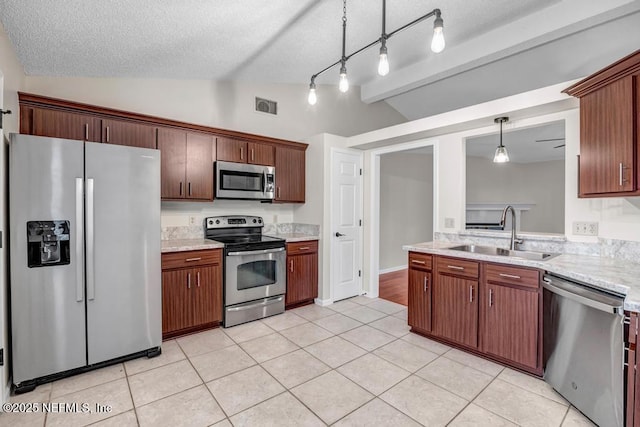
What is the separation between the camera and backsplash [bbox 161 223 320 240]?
134 inches

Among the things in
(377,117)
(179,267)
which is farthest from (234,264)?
(377,117)

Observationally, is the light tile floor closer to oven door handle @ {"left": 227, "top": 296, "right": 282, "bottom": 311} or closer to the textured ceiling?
oven door handle @ {"left": 227, "top": 296, "right": 282, "bottom": 311}

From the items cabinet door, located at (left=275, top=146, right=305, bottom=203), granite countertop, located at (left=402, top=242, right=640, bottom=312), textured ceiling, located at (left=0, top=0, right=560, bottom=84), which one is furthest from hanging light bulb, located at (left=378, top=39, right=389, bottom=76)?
cabinet door, located at (left=275, top=146, right=305, bottom=203)

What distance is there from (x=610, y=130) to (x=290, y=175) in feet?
10.3

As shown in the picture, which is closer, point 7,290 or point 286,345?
point 7,290

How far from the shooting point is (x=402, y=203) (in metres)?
6.23

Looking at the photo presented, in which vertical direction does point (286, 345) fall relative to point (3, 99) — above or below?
below

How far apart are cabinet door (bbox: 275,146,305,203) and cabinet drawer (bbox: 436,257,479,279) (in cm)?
207

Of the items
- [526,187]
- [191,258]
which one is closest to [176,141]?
[191,258]

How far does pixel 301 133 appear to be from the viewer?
4.56m

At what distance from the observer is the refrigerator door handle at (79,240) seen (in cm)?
219

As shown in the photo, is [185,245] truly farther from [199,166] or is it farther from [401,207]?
[401,207]

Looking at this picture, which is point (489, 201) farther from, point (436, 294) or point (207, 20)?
point (207, 20)

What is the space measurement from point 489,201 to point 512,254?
4878 millimetres
